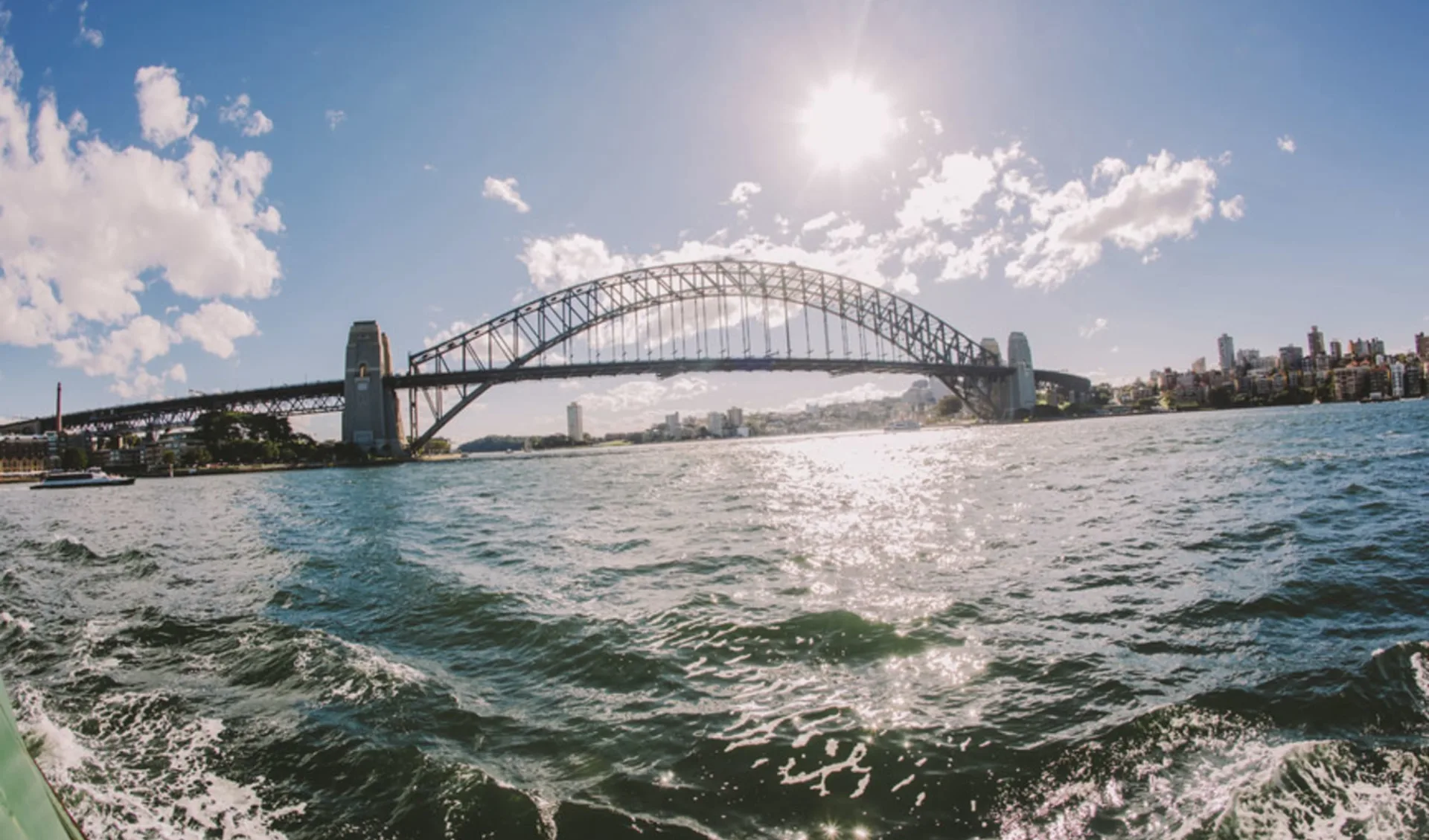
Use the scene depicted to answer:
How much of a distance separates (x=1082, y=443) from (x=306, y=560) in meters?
30.7

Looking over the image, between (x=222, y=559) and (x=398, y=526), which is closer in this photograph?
(x=222, y=559)

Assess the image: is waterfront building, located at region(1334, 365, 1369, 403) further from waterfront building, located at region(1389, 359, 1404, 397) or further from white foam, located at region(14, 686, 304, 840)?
white foam, located at region(14, 686, 304, 840)

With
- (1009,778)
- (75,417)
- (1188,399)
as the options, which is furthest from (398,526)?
(1188,399)

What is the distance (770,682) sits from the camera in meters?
3.96

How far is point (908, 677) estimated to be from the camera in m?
3.90

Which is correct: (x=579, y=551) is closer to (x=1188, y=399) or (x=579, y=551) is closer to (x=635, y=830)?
(x=635, y=830)

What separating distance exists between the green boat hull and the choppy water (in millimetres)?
1600

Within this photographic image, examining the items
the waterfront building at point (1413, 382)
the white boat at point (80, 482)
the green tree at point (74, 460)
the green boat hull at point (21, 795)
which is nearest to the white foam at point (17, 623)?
the green boat hull at point (21, 795)

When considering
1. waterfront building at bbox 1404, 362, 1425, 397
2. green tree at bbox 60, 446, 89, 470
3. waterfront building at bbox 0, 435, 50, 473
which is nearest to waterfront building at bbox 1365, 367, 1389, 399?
waterfront building at bbox 1404, 362, 1425, 397

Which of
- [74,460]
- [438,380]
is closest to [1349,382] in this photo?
[438,380]

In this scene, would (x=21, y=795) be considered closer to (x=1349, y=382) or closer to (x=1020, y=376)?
(x=1020, y=376)

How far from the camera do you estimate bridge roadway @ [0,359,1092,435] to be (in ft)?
190

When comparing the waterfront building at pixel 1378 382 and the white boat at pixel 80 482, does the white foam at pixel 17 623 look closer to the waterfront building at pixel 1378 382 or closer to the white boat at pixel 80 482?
the white boat at pixel 80 482

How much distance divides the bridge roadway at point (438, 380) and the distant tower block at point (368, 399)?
1.55 meters
